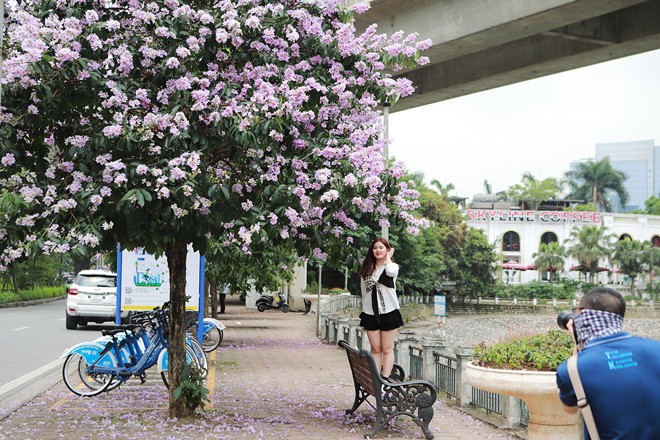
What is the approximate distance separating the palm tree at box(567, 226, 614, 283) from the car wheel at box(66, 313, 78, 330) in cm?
8147

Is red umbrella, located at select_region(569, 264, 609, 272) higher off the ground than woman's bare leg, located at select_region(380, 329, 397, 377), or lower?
lower

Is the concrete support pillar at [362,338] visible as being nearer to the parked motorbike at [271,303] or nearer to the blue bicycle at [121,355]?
the blue bicycle at [121,355]

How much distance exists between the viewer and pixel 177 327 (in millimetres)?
9805

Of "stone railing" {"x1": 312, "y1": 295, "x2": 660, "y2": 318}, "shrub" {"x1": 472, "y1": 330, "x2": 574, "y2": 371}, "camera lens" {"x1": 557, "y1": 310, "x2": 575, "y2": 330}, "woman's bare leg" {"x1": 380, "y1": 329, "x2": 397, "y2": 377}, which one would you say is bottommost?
"stone railing" {"x1": 312, "y1": 295, "x2": 660, "y2": 318}

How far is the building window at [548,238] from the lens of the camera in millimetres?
114000

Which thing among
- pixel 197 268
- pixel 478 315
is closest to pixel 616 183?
pixel 478 315

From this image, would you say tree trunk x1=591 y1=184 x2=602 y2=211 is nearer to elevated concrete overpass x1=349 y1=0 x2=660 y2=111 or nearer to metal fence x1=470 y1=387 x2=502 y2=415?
elevated concrete overpass x1=349 y1=0 x2=660 y2=111

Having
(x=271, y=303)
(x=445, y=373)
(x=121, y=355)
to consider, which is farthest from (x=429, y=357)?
(x=271, y=303)

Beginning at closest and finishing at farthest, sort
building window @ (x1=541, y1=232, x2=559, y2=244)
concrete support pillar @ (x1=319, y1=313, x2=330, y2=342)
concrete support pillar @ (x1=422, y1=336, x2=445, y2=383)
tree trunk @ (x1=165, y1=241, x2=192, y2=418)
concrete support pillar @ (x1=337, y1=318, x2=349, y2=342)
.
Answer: tree trunk @ (x1=165, y1=241, x2=192, y2=418)
concrete support pillar @ (x1=422, y1=336, x2=445, y2=383)
concrete support pillar @ (x1=337, y1=318, x2=349, y2=342)
concrete support pillar @ (x1=319, y1=313, x2=330, y2=342)
building window @ (x1=541, y1=232, x2=559, y2=244)

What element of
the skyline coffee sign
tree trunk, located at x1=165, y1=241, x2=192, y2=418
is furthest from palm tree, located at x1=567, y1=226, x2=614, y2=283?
tree trunk, located at x1=165, y1=241, x2=192, y2=418

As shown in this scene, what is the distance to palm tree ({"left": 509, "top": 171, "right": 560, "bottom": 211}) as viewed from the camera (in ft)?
417

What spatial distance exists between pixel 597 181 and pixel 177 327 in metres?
134

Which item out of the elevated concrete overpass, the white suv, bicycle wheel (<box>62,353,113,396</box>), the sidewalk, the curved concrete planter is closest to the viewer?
the curved concrete planter

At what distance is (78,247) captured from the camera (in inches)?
312
